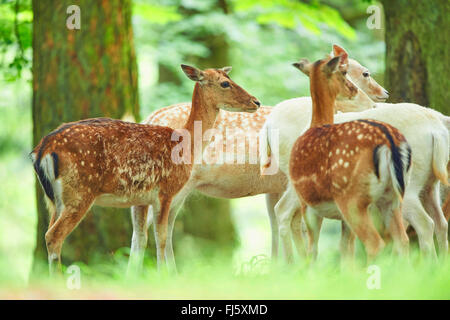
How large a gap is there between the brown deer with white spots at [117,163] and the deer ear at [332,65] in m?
0.74

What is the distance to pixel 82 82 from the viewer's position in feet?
19.9

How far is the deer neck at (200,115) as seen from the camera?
522 centimetres

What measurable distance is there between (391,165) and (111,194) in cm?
191

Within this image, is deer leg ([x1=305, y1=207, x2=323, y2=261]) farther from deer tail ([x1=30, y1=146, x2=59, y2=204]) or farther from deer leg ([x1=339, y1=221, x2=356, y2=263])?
deer tail ([x1=30, y1=146, x2=59, y2=204])

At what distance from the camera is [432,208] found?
5.41 meters

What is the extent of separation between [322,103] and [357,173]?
0.74 m

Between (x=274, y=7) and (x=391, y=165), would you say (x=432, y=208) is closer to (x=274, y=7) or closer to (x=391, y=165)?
(x=391, y=165)

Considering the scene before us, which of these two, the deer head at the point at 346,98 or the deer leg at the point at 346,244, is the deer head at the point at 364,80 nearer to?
the deer head at the point at 346,98

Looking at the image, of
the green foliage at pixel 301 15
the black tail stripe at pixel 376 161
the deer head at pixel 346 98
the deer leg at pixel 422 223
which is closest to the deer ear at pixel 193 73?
the deer head at pixel 346 98

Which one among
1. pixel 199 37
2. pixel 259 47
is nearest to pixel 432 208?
pixel 199 37

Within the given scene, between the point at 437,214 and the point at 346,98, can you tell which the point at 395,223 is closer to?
the point at 346,98

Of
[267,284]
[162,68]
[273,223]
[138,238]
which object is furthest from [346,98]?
[162,68]

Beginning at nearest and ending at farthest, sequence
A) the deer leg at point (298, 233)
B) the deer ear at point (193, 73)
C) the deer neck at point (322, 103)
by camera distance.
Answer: the deer neck at point (322, 103) → the deer ear at point (193, 73) → the deer leg at point (298, 233)
